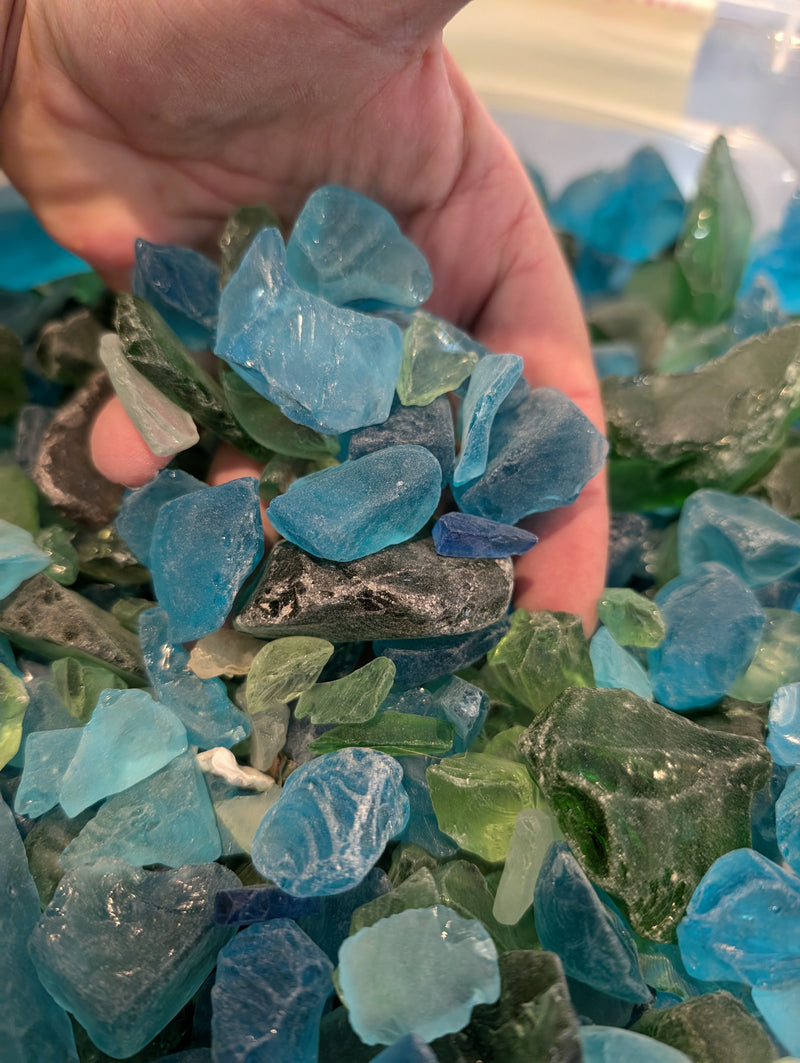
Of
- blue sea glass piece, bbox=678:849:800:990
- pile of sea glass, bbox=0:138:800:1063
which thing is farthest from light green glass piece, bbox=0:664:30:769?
blue sea glass piece, bbox=678:849:800:990

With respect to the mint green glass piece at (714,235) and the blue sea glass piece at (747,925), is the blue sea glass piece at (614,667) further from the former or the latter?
the mint green glass piece at (714,235)

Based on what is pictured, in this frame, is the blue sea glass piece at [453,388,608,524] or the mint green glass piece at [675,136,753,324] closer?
the blue sea glass piece at [453,388,608,524]

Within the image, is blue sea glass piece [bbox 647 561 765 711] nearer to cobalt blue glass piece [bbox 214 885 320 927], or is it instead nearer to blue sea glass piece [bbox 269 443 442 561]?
blue sea glass piece [bbox 269 443 442 561]

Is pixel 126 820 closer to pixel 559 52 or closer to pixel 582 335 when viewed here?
pixel 582 335

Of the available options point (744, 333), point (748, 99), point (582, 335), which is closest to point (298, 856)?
point (582, 335)

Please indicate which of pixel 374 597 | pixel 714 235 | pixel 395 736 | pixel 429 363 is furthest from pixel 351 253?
pixel 714 235

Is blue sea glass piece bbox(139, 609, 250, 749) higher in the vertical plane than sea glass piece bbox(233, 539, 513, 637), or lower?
lower

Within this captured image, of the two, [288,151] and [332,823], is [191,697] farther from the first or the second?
[288,151]
